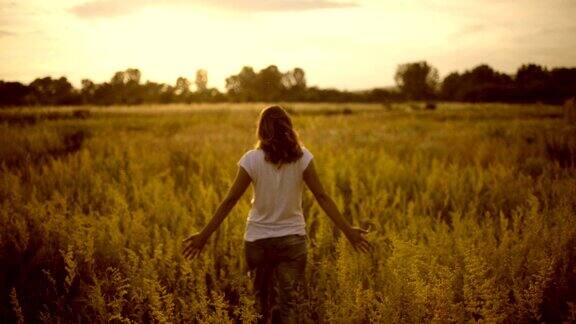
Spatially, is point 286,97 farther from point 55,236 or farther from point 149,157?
point 55,236

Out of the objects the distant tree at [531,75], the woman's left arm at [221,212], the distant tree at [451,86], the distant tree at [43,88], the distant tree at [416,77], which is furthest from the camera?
the distant tree at [416,77]

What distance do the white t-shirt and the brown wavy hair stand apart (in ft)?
0.19

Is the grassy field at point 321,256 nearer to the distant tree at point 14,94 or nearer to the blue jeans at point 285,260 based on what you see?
the blue jeans at point 285,260

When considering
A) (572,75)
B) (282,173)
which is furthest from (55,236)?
(572,75)

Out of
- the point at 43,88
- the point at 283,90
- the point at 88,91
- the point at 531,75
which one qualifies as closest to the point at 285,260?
the point at 43,88

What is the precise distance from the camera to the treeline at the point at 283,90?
23.8m

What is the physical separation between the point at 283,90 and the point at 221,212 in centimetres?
6937

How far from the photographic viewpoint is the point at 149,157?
9578 millimetres

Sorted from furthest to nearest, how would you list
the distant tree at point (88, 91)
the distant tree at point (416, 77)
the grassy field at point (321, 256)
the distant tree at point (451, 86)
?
1. the distant tree at point (416, 77)
2. the distant tree at point (451, 86)
3. the distant tree at point (88, 91)
4. the grassy field at point (321, 256)

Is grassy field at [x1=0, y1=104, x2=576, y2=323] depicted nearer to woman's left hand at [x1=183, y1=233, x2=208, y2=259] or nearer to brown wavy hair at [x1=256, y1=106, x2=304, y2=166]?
woman's left hand at [x1=183, y1=233, x2=208, y2=259]

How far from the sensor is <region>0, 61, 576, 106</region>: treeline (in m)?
23.8

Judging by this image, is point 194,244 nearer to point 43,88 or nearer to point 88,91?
point 43,88

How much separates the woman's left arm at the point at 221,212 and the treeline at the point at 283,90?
1544cm

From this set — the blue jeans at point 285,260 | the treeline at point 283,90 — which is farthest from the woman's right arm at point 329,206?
the treeline at point 283,90
